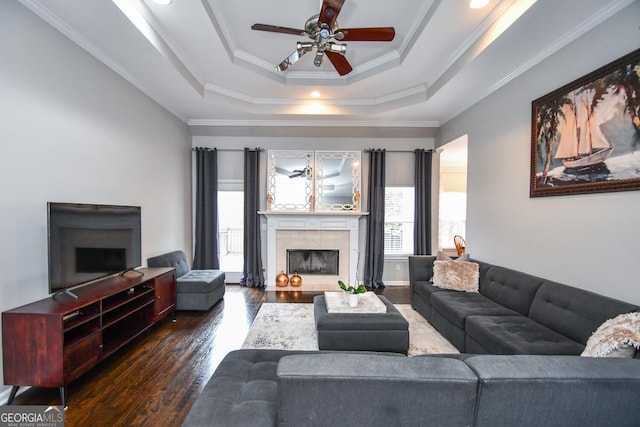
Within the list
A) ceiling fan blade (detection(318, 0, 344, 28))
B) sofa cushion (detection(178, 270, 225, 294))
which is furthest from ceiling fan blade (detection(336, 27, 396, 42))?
sofa cushion (detection(178, 270, 225, 294))

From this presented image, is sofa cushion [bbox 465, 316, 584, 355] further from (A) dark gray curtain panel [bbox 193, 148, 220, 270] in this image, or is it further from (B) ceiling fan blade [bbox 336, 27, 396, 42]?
(A) dark gray curtain panel [bbox 193, 148, 220, 270]

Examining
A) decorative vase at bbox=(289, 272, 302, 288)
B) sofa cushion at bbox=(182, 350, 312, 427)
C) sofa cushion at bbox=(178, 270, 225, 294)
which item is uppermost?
sofa cushion at bbox=(182, 350, 312, 427)

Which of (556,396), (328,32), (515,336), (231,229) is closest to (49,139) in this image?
(328,32)

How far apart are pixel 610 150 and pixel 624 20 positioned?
940mm

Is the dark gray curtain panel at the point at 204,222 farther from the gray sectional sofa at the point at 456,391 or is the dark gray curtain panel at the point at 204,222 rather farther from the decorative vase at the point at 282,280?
the gray sectional sofa at the point at 456,391

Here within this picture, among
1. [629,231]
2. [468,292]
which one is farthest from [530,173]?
[468,292]

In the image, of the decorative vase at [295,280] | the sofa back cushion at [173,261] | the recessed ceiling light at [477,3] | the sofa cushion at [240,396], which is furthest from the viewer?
the decorative vase at [295,280]

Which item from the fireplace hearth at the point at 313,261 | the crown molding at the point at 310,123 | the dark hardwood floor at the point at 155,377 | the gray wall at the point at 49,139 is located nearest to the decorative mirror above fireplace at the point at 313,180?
the crown molding at the point at 310,123

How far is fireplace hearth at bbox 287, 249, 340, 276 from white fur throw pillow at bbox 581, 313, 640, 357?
3.91 meters

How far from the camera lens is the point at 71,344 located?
6.50 feet

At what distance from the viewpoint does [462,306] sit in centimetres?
280

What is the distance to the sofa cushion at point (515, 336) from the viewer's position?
1.93 meters

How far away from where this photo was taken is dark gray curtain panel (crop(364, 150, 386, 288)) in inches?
203

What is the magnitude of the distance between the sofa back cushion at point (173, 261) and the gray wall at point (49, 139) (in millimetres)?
227
